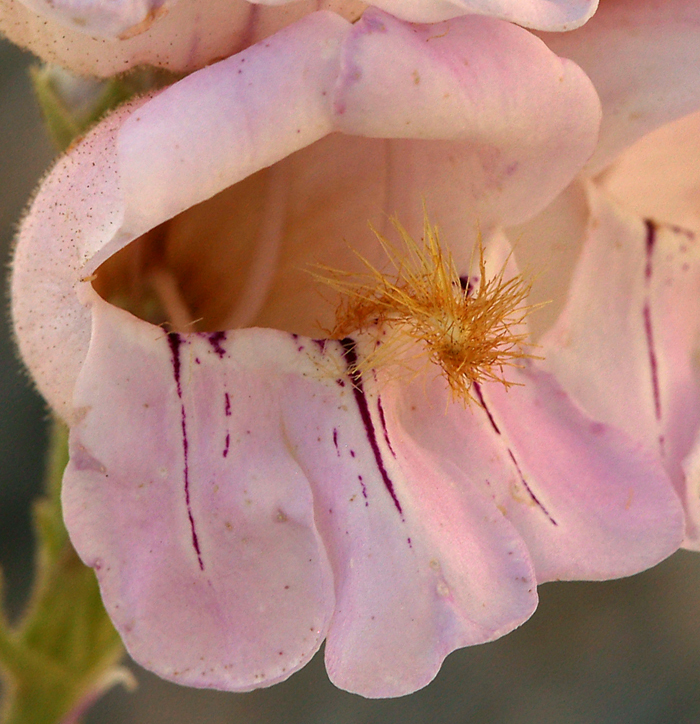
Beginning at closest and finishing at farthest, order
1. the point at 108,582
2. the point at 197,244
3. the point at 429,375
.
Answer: the point at 108,582, the point at 429,375, the point at 197,244

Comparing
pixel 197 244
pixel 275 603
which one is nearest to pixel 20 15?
pixel 197 244

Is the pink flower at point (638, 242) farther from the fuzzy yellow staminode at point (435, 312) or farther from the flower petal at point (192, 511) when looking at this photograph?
the flower petal at point (192, 511)

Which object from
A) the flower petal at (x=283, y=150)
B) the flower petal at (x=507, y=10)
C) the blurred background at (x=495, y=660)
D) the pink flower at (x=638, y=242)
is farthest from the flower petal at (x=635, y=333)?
the blurred background at (x=495, y=660)

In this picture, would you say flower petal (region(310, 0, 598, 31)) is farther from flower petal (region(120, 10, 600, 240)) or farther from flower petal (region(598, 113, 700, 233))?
flower petal (region(598, 113, 700, 233))

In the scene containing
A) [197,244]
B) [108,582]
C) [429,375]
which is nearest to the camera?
[108,582]

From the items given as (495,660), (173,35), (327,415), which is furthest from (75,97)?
(495,660)

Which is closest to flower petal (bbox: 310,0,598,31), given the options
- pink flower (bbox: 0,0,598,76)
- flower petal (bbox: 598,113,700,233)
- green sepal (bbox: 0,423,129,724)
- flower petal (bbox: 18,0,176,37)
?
pink flower (bbox: 0,0,598,76)

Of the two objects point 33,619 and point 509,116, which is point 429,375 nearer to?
point 509,116
